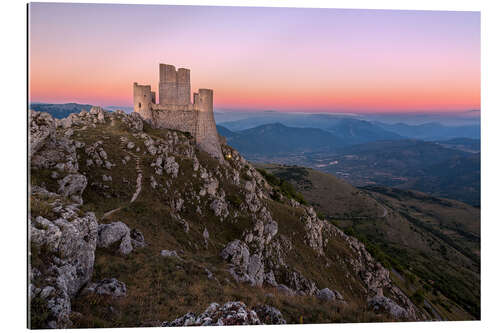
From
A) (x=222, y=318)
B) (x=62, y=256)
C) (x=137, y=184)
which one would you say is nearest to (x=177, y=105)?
(x=137, y=184)

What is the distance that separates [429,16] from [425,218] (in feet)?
690

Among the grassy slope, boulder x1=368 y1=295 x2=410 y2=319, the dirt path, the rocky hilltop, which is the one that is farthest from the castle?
the grassy slope

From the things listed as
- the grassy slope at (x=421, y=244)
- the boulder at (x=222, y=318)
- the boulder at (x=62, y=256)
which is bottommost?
the grassy slope at (x=421, y=244)

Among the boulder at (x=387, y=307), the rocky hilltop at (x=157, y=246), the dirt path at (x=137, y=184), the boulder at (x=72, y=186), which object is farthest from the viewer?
the dirt path at (x=137, y=184)

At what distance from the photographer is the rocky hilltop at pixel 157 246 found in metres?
9.73

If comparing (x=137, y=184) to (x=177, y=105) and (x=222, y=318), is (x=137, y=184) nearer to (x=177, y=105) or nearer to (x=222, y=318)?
(x=222, y=318)

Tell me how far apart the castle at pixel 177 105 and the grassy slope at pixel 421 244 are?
191ft

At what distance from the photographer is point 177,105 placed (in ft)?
182

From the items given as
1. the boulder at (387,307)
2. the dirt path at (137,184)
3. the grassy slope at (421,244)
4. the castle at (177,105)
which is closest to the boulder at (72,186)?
the dirt path at (137,184)

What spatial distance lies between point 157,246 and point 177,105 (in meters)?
42.5

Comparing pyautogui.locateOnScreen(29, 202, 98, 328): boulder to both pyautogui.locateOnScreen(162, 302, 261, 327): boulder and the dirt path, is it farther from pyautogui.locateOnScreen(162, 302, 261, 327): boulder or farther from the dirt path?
the dirt path

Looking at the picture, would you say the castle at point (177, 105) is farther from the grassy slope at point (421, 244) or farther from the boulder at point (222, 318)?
the grassy slope at point (421, 244)

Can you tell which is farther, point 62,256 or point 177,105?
point 177,105

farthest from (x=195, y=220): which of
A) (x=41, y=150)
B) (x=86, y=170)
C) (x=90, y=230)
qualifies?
(x=90, y=230)
